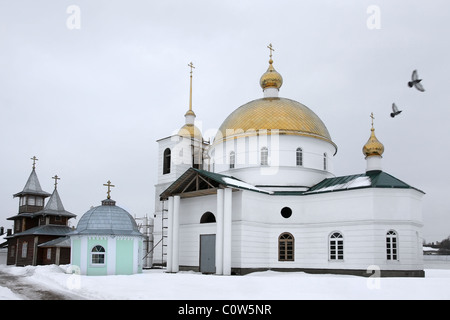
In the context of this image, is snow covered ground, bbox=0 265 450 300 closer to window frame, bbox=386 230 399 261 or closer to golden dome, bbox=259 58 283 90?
window frame, bbox=386 230 399 261

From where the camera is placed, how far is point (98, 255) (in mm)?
23984

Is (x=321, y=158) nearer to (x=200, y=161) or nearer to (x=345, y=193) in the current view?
(x=345, y=193)

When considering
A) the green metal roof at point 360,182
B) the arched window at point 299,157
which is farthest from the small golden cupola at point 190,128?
the green metal roof at point 360,182

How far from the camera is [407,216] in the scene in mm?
25109

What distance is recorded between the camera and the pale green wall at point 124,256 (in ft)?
79.2

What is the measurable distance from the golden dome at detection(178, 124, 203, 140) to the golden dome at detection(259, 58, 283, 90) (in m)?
7.87

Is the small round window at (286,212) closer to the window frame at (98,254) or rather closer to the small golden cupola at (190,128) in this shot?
the window frame at (98,254)

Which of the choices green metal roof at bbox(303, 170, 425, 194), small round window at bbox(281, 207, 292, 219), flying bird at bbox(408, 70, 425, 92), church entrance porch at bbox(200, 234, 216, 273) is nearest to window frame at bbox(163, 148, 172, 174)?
church entrance porch at bbox(200, 234, 216, 273)

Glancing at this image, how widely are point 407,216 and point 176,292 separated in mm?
14857

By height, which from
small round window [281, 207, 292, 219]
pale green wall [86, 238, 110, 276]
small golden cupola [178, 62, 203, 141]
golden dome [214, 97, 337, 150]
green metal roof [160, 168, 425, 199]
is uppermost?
small golden cupola [178, 62, 203, 141]

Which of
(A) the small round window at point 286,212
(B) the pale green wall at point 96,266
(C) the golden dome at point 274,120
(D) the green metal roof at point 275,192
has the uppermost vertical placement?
(C) the golden dome at point 274,120

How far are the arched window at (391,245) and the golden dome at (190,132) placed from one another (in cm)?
1884

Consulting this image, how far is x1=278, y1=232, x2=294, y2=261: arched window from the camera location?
2769 cm

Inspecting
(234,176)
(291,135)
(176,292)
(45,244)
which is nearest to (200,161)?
(234,176)
